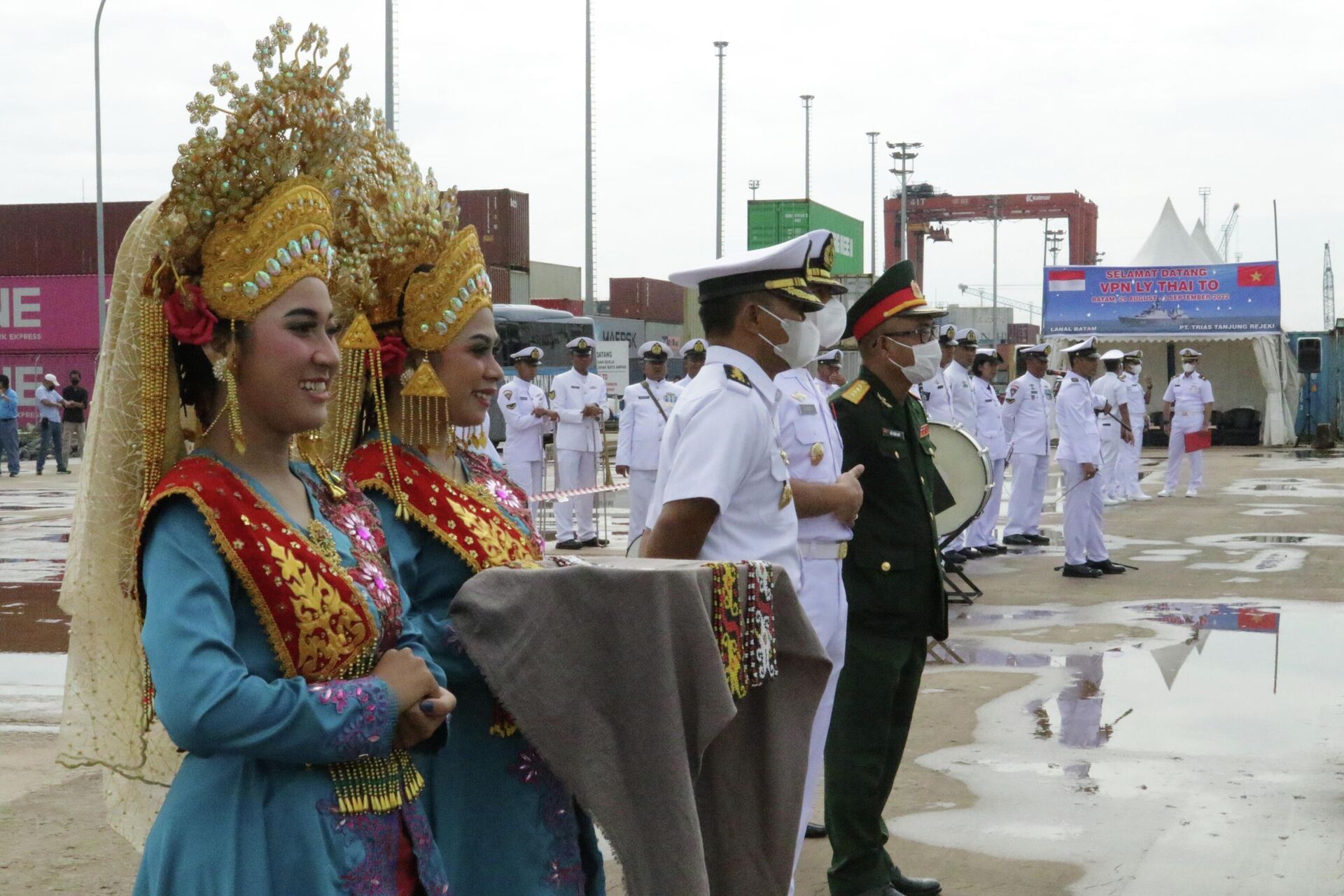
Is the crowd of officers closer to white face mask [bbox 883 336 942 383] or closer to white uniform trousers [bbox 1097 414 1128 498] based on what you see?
white face mask [bbox 883 336 942 383]

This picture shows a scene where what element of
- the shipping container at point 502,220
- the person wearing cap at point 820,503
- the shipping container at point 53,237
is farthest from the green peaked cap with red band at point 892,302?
the shipping container at point 53,237

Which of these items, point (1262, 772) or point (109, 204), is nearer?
point (1262, 772)

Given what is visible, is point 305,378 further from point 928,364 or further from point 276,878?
point 928,364

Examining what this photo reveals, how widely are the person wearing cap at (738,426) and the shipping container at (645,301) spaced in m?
52.6

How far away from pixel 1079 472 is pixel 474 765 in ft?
33.7

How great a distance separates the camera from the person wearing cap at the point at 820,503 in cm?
408

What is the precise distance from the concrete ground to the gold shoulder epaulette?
1.66 metres

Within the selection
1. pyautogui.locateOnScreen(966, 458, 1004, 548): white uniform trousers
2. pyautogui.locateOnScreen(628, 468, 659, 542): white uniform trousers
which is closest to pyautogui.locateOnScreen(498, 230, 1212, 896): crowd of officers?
pyautogui.locateOnScreen(966, 458, 1004, 548): white uniform trousers

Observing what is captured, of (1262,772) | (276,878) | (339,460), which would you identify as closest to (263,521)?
(276,878)

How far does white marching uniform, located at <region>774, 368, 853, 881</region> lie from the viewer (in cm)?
407

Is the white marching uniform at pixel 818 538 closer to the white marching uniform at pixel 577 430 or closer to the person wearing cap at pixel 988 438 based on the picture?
the person wearing cap at pixel 988 438

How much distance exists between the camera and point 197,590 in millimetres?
2145

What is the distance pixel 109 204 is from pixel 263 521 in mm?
47305

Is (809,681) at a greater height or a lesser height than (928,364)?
lesser
